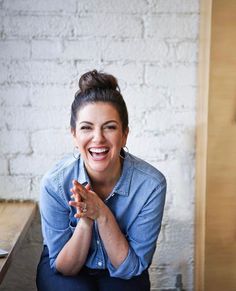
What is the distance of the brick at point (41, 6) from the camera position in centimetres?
135

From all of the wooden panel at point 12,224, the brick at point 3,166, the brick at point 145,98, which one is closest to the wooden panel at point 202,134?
the brick at point 145,98

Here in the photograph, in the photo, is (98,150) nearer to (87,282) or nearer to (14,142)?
(87,282)

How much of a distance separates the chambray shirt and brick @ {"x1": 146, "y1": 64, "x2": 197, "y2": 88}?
15.5 inches

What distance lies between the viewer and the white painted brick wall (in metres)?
1.37

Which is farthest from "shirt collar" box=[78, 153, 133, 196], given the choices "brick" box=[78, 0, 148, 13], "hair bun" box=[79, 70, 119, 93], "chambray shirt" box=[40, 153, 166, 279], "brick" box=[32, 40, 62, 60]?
"brick" box=[78, 0, 148, 13]

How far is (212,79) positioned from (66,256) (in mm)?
700

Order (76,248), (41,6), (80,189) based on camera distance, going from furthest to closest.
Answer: (41,6) → (76,248) → (80,189)

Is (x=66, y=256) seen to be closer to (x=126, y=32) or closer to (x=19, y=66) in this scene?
(x=19, y=66)

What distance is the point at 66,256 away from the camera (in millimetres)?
1113

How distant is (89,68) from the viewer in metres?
1.40

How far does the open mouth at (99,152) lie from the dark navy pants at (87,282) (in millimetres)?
370

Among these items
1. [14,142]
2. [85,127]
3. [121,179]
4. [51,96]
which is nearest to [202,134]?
[121,179]

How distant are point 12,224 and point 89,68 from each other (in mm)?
614

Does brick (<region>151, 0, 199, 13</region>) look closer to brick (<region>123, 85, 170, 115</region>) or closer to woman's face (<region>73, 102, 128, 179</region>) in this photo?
brick (<region>123, 85, 170, 115</region>)
